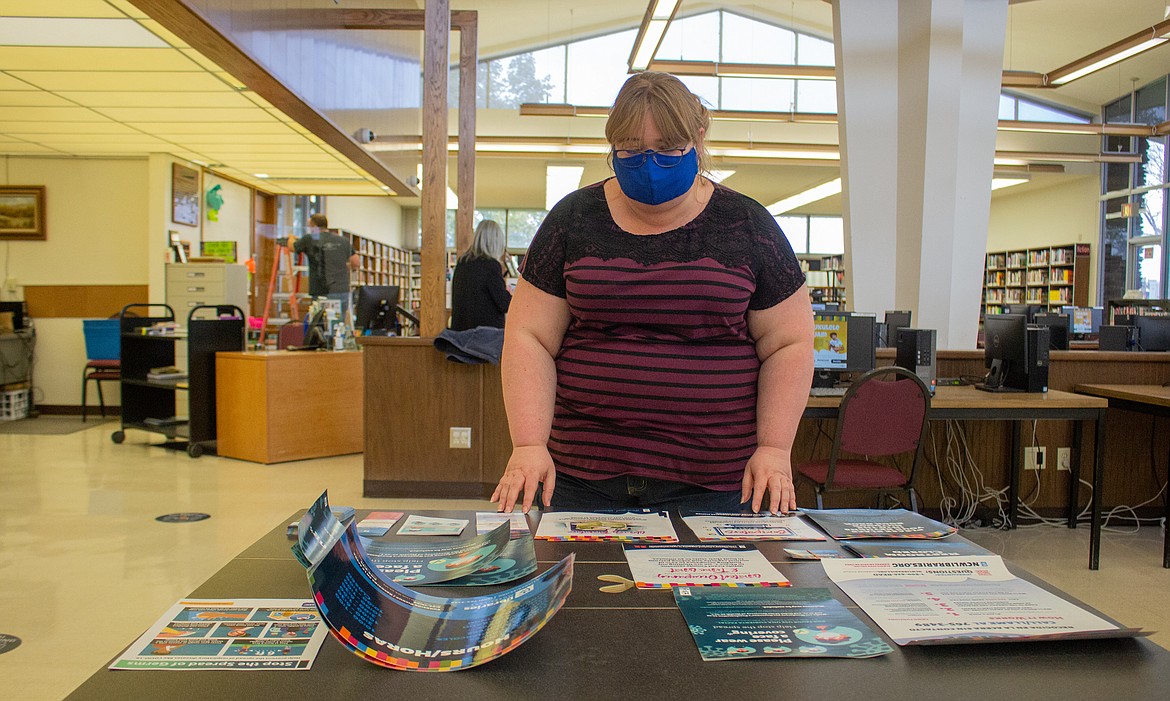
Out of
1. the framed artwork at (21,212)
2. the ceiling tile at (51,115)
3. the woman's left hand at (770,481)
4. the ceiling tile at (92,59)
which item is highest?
the ceiling tile at (51,115)

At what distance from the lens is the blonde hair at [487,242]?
4.97m

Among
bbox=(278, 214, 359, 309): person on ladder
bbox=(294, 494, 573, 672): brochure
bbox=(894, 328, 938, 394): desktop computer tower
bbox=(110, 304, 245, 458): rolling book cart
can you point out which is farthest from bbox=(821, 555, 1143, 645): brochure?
bbox=(278, 214, 359, 309): person on ladder

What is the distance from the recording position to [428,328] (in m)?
5.12

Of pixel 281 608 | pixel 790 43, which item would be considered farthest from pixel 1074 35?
pixel 281 608

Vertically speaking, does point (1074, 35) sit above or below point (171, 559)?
above

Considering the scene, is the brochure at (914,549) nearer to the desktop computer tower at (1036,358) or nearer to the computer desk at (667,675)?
the computer desk at (667,675)

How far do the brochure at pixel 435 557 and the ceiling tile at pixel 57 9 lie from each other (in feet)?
13.6

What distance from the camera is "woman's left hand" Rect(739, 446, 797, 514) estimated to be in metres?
1.38

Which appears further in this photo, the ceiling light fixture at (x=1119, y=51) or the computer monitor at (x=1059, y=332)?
the ceiling light fixture at (x=1119, y=51)

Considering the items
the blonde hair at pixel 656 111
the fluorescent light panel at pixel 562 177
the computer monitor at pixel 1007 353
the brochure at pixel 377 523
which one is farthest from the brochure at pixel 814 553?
the fluorescent light panel at pixel 562 177

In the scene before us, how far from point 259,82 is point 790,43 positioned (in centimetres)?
1163

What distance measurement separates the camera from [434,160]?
201 inches

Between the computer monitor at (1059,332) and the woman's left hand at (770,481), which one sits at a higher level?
the computer monitor at (1059,332)

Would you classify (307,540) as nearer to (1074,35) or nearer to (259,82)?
(259,82)
